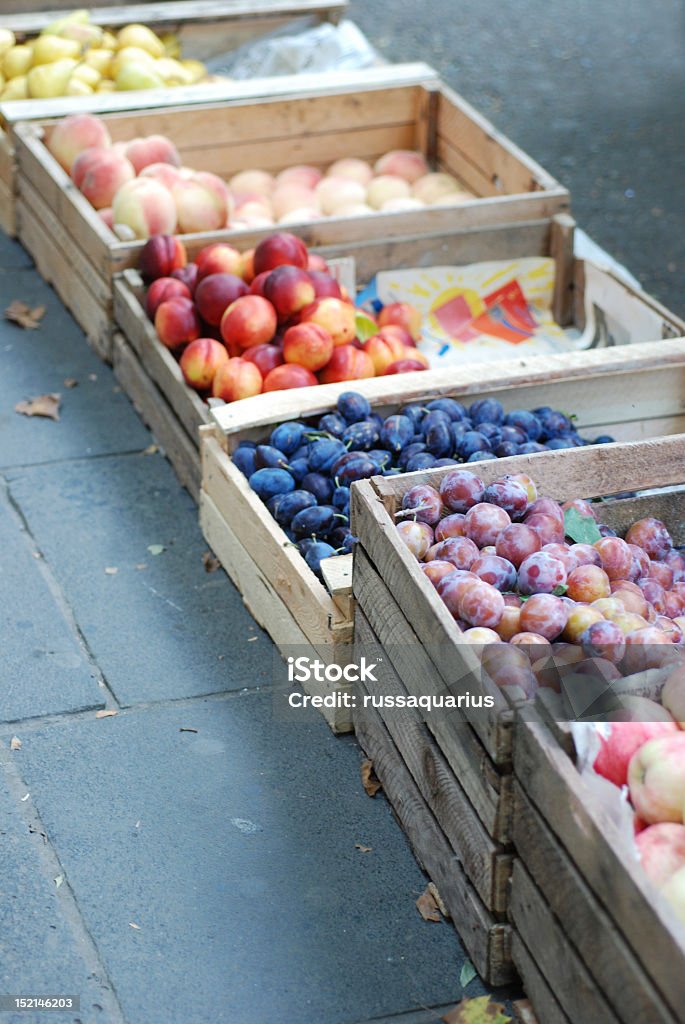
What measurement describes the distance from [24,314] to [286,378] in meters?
1.48

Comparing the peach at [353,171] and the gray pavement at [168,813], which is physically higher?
the peach at [353,171]

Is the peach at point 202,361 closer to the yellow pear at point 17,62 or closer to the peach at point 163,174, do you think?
the peach at point 163,174

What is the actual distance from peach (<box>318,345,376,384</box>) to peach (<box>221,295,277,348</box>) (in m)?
0.19

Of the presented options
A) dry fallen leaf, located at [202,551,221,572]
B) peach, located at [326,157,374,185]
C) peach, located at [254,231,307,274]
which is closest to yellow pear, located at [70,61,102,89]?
peach, located at [326,157,374,185]

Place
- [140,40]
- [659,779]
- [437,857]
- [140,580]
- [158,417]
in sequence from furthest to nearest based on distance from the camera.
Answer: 1. [140,40]
2. [158,417]
3. [140,580]
4. [437,857]
5. [659,779]

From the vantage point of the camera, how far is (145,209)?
4027 mm

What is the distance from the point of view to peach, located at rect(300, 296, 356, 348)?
351cm

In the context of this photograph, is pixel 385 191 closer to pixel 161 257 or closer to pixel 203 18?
pixel 161 257

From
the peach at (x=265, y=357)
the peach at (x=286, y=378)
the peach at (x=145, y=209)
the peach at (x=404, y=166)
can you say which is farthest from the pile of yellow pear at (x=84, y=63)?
the peach at (x=286, y=378)

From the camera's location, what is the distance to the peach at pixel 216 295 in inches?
140

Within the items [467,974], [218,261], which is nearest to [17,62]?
A: [218,261]

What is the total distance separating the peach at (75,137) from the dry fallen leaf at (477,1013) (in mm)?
3179

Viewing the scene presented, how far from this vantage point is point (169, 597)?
3209mm

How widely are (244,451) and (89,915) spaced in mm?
1151
